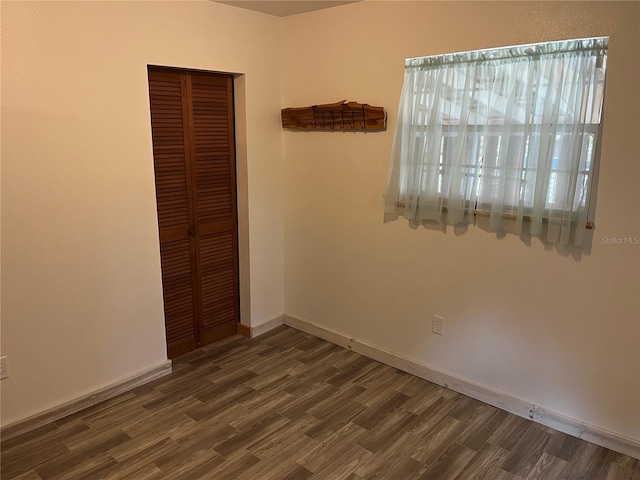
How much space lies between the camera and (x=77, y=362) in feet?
8.79

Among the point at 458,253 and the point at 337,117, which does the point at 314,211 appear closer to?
the point at 337,117

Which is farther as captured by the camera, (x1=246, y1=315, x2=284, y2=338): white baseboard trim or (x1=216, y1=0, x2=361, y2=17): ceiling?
(x1=246, y1=315, x2=284, y2=338): white baseboard trim

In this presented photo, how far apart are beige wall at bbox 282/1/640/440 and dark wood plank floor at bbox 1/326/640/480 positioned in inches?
9.5

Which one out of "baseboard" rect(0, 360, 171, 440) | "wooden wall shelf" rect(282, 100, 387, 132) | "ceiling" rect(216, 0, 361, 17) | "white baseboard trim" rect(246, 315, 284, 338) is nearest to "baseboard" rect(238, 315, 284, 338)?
"white baseboard trim" rect(246, 315, 284, 338)

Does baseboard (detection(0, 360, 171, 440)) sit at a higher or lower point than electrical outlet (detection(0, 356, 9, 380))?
lower

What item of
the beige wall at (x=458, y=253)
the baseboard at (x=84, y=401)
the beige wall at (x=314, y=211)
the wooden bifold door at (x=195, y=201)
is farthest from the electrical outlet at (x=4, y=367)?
the beige wall at (x=458, y=253)

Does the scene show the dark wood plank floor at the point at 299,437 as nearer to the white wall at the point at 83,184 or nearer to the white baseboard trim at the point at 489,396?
the white baseboard trim at the point at 489,396

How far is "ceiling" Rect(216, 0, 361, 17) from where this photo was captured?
302 cm

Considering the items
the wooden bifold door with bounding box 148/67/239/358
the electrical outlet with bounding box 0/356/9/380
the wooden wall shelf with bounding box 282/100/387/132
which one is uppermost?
the wooden wall shelf with bounding box 282/100/387/132

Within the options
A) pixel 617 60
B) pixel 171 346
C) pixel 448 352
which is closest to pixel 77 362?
pixel 171 346

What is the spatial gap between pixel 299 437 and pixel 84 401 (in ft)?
4.10

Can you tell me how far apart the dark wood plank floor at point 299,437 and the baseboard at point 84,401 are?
4cm

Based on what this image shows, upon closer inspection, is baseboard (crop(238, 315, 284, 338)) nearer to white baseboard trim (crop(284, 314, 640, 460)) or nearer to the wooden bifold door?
the wooden bifold door

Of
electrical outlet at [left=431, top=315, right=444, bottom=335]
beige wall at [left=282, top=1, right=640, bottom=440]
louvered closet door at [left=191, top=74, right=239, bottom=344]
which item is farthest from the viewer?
louvered closet door at [left=191, top=74, right=239, bottom=344]
